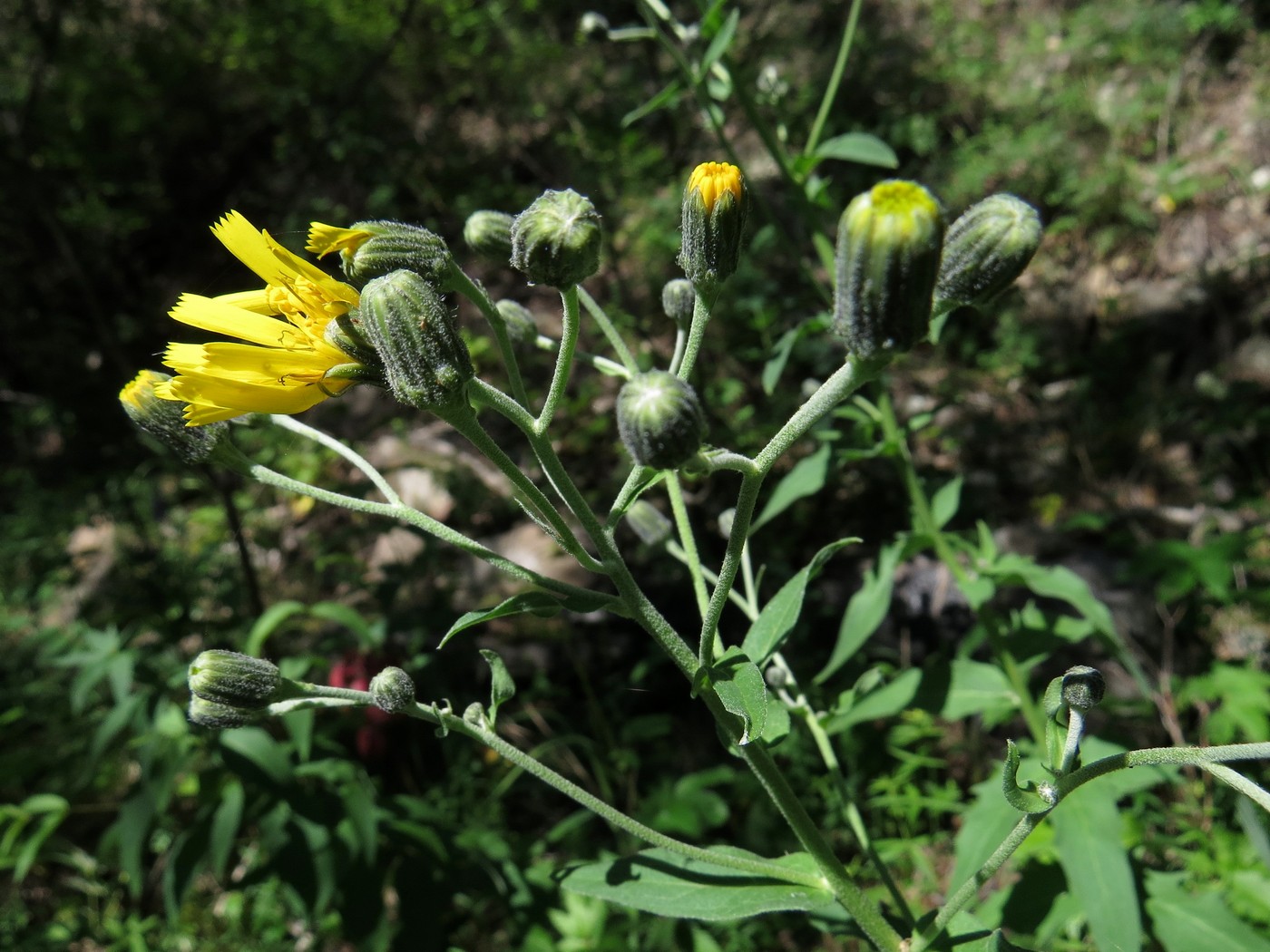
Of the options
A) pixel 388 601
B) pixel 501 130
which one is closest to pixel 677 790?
pixel 388 601

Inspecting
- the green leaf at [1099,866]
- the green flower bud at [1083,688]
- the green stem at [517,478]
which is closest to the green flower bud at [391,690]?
the green stem at [517,478]

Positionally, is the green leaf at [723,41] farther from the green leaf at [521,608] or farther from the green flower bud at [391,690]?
→ the green flower bud at [391,690]

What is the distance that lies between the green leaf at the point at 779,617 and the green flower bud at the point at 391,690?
68 cm

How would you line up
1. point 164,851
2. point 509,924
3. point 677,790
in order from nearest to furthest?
1. point 509,924
2. point 677,790
3. point 164,851

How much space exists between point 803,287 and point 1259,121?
→ 4.62 m

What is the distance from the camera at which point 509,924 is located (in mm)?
3273

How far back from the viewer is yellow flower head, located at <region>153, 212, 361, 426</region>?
4.74ft

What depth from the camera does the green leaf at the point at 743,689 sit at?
4.22 feet

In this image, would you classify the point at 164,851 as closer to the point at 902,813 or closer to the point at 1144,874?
the point at 902,813

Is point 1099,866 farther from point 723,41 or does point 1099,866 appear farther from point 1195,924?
point 723,41

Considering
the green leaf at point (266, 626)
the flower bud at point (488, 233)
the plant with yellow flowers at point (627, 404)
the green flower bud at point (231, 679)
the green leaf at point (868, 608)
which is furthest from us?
the green leaf at point (266, 626)

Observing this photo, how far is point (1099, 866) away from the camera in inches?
84.0

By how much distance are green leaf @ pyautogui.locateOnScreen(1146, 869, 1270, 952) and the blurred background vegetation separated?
235mm

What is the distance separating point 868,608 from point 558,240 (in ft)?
5.21
